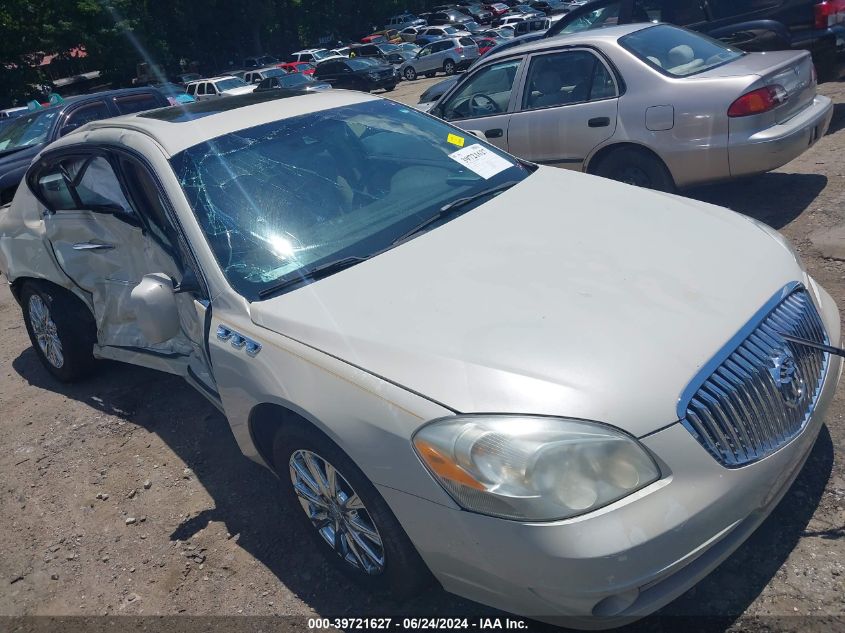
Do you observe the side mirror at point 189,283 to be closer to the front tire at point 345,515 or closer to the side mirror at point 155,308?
the side mirror at point 155,308

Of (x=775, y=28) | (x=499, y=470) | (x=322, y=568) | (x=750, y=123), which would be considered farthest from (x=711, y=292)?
(x=775, y=28)

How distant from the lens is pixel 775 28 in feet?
23.6

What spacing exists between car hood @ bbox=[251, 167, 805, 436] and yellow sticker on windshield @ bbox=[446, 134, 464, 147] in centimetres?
68

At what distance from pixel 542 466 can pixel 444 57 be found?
2880 cm

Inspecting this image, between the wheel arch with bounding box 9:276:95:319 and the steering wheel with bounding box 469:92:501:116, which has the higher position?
the steering wheel with bounding box 469:92:501:116

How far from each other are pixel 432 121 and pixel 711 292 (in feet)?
6.76

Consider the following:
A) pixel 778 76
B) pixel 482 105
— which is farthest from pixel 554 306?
pixel 482 105

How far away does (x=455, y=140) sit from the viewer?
382 centimetres

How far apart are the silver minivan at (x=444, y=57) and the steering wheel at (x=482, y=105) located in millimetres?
22585

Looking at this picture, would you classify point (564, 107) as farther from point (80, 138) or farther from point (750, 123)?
point (80, 138)

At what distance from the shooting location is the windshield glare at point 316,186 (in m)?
2.96

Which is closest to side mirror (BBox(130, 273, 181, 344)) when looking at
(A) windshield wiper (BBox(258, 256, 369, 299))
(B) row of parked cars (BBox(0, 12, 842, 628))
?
(B) row of parked cars (BBox(0, 12, 842, 628))

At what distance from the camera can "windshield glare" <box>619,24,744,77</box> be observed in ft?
18.1

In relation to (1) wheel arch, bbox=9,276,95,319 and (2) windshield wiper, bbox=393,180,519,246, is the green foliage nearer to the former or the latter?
(1) wheel arch, bbox=9,276,95,319
